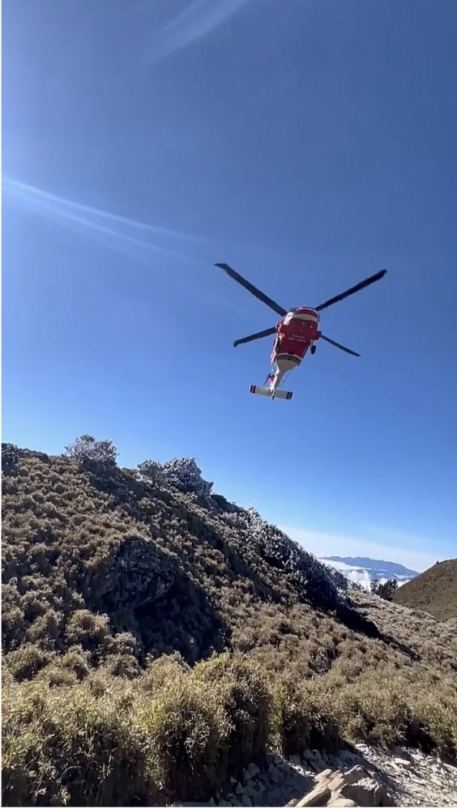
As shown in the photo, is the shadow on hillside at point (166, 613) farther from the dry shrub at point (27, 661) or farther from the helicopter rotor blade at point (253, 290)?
the helicopter rotor blade at point (253, 290)

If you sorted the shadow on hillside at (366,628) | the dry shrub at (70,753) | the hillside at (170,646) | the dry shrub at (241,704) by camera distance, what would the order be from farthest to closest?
the shadow on hillside at (366,628) < the dry shrub at (241,704) < the hillside at (170,646) < the dry shrub at (70,753)

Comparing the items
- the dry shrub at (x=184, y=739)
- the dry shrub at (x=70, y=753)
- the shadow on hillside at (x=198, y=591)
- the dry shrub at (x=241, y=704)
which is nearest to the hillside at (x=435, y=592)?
the shadow on hillside at (x=198, y=591)

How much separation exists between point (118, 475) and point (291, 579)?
1529cm

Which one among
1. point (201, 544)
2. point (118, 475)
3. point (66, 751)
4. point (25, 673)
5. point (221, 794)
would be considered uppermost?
point (118, 475)

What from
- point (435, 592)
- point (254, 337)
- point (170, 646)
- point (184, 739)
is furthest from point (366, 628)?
point (435, 592)

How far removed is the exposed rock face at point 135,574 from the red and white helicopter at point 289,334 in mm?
11667

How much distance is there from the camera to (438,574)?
7525 centimetres

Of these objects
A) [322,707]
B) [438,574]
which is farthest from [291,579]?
[438,574]

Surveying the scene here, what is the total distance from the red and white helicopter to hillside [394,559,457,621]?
52.6 meters

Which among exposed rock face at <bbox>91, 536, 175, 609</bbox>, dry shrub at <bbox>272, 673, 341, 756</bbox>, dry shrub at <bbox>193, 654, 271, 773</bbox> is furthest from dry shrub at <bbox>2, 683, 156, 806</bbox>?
exposed rock face at <bbox>91, 536, 175, 609</bbox>

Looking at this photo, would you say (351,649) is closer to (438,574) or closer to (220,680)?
(220,680)

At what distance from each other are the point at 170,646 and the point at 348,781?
13.7 metres

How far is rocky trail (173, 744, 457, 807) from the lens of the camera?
6.04 metres

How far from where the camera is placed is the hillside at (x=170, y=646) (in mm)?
5555
